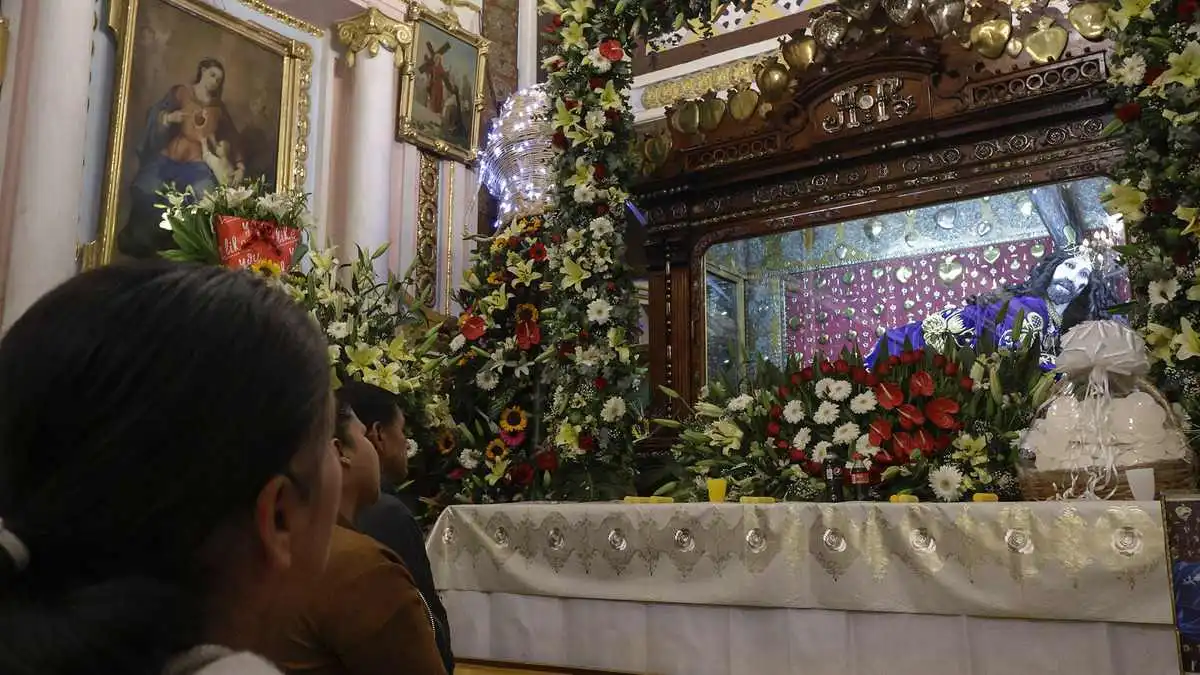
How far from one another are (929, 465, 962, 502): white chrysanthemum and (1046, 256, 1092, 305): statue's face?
1.67 metres

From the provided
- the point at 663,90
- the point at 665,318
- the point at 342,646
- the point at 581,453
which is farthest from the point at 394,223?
the point at 342,646

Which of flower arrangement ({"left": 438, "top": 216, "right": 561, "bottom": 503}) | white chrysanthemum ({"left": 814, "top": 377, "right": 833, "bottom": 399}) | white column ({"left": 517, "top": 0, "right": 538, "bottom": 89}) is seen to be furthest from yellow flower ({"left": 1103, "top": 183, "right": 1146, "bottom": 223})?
white column ({"left": 517, "top": 0, "right": 538, "bottom": 89})

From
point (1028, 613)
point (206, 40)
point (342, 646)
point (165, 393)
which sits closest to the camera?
point (165, 393)

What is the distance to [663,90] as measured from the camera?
8.94 m

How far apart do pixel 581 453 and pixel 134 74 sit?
4.54m

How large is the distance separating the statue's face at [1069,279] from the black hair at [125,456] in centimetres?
479

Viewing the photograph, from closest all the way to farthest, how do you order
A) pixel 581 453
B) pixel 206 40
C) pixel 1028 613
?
1. pixel 1028 613
2. pixel 581 453
3. pixel 206 40

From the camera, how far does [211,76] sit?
7.29m

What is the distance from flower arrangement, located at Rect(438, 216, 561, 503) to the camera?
4.72 m

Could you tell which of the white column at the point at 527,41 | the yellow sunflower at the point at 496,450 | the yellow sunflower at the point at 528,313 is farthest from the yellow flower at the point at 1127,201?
the white column at the point at 527,41

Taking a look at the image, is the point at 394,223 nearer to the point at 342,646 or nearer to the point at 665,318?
the point at 665,318

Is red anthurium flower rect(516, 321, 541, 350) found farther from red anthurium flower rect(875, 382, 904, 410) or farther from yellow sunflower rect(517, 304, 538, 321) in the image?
red anthurium flower rect(875, 382, 904, 410)

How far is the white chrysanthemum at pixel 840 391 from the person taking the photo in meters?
3.90

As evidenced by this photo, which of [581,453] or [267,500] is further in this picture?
[581,453]
